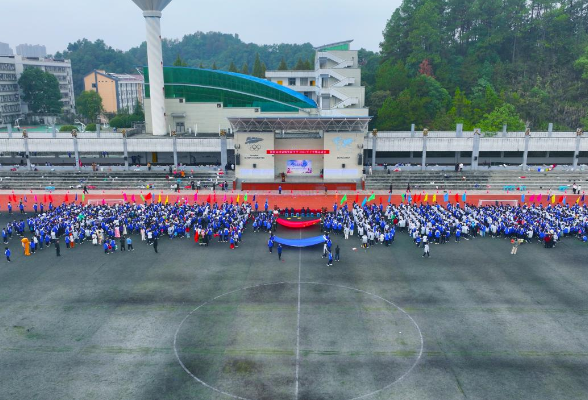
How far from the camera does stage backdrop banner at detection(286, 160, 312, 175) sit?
188 ft

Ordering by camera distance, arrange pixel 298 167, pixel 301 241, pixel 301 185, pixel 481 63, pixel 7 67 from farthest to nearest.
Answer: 1. pixel 7 67
2. pixel 481 63
3. pixel 298 167
4. pixel 301 185
5. pixel 301 241

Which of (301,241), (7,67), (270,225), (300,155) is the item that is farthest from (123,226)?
(7,67)

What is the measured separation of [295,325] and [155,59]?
5425 centimetres

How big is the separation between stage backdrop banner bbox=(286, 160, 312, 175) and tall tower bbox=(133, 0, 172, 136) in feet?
75.3

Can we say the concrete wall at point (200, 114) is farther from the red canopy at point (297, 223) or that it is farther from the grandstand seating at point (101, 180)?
the red canopy at point (297, 223)

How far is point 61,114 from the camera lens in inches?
5049

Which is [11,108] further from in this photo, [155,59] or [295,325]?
[295,325]

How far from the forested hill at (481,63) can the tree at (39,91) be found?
85.7m

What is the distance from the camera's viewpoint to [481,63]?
10181 centimetres

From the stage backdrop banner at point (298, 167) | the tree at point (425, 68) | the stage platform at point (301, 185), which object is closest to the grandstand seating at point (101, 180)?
the stage platform at point (301, 185)

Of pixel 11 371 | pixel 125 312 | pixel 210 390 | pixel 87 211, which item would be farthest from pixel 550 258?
pixel 87 211

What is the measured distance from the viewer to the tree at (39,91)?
389 feet

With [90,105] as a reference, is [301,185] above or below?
below

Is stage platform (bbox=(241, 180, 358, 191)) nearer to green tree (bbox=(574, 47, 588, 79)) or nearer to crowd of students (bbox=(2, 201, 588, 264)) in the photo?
crowd of students (bbox=(2, 201, 588, 264))
